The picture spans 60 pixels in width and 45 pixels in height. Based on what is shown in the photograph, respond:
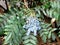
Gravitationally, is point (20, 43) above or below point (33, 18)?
below

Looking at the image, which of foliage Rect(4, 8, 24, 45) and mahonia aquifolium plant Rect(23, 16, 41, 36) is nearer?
foliage Rect(4, 8, 24, 45)

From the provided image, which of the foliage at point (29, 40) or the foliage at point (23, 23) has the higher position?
the foliage at point (23, 23)

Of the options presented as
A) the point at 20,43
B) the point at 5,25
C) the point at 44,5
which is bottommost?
the point at 20,43

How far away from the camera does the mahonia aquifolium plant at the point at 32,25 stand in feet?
6.33

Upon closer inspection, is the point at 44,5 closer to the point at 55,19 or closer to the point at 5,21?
the point at 55,19

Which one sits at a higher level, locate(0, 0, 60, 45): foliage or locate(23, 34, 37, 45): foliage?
locate(0, 0, 60, 45): foliage

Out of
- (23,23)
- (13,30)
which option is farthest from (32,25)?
(13,30)

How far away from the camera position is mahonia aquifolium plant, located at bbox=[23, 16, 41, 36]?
75.9 inches

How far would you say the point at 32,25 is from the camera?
76.6 inches

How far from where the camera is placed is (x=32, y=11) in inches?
81.7

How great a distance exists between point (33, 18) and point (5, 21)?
0.83 feet

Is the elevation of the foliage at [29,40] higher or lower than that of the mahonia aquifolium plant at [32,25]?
lower

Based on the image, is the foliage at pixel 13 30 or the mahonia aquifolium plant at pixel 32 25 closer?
the foliage at pixel 13 30

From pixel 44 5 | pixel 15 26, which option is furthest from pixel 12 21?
pixel 44 5
